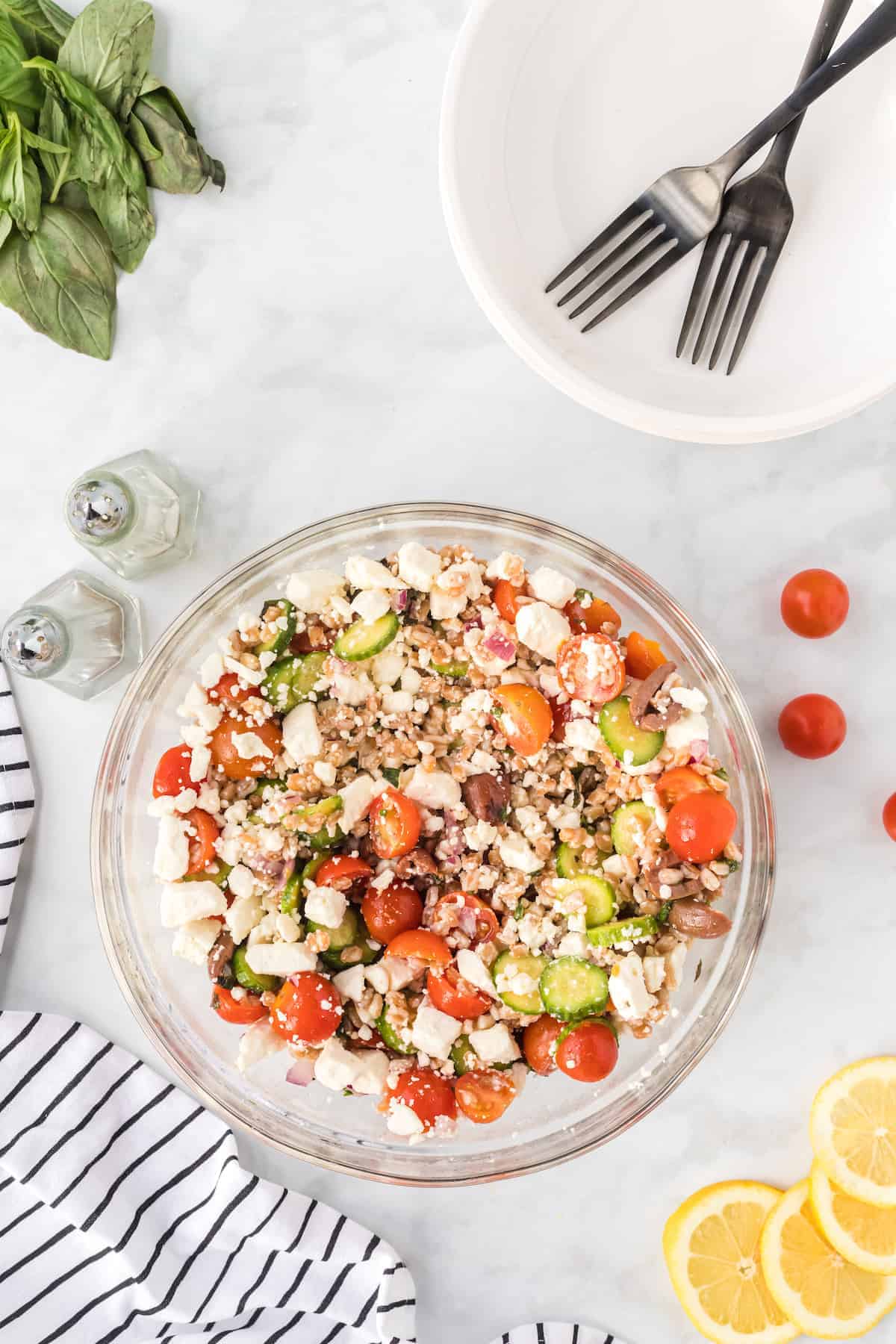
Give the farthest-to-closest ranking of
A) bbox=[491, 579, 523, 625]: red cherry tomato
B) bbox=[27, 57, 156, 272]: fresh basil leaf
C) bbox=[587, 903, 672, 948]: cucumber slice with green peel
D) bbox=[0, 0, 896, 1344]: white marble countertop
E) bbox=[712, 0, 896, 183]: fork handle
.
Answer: bbox=[0, 0, 896, 1344]: white marble countertop, bbox=[27, 57, 156, 272]: fresh basil leaf, bbox=[491, 579, 523, 625]: red cherry tomato, bbox=[587, 903, 672, 948]: cucumber slice with green peel, bbox=[712, 0, 896, 183]: fork handle

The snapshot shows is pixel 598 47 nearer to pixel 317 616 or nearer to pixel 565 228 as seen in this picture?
pixel 565 228

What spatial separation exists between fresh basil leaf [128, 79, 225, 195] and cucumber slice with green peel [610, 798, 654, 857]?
4.21ft

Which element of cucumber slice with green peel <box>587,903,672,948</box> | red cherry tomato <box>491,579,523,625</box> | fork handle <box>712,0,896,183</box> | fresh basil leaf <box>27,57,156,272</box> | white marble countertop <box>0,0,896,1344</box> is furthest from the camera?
white marble countertop <box>0,0,896,1344</box>

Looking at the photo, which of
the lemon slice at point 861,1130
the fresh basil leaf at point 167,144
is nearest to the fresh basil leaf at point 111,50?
the fresh basil leaf at point 167,144

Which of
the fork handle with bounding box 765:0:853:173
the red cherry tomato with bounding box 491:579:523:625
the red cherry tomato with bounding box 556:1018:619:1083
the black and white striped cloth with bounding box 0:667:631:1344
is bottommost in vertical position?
the black and white striped cloth with bounding box 0:667:631:1344

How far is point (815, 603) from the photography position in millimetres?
1850

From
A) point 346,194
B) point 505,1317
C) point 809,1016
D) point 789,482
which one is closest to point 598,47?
point 346,194

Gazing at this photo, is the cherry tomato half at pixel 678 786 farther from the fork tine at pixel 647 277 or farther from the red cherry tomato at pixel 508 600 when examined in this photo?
the fork tine at pixel 647 277

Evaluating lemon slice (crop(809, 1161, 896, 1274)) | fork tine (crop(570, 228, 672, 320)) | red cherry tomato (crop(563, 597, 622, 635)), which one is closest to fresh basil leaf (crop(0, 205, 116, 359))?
fork tine (crop(570, 228, 672, 320))

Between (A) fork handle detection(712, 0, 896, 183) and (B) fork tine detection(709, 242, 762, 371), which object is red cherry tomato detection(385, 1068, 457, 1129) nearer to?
(B) fork tine detection(709, 242, 762, 371)

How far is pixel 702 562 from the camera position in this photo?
193 cm

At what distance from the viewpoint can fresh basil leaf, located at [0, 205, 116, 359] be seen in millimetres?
1842

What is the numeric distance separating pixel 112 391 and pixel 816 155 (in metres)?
1.25

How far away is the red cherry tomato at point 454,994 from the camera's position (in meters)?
1.63
